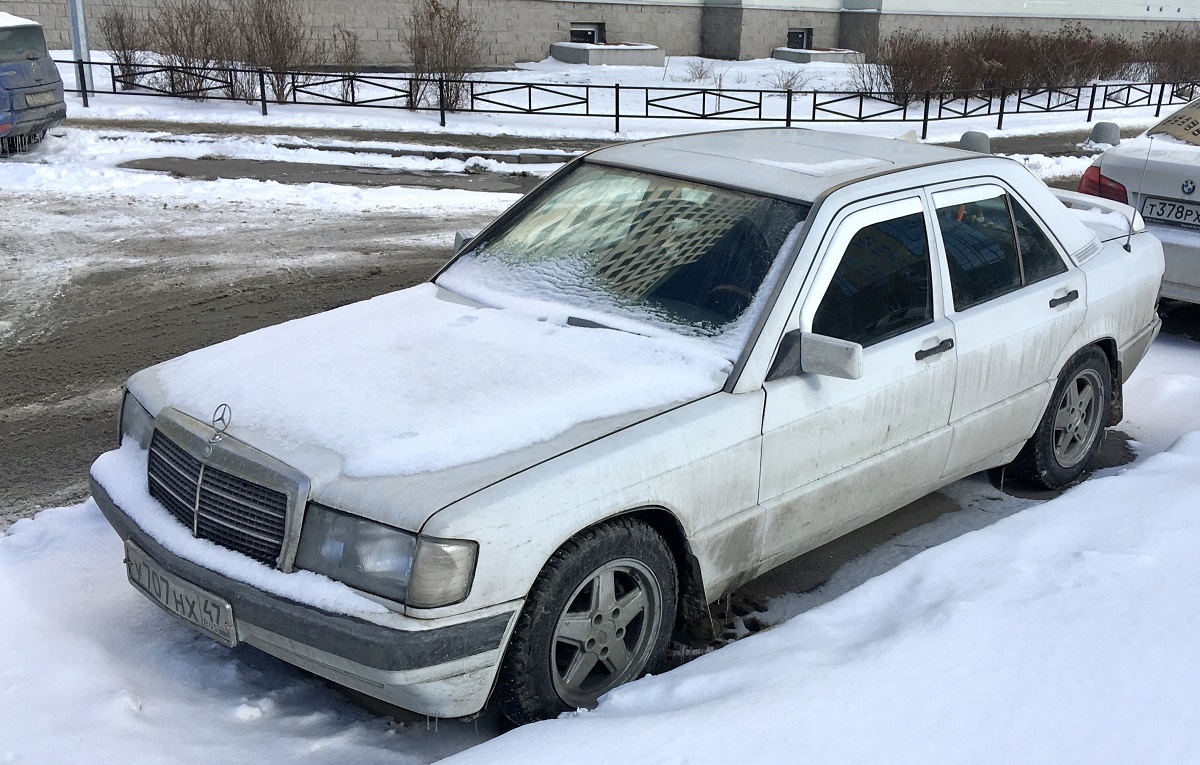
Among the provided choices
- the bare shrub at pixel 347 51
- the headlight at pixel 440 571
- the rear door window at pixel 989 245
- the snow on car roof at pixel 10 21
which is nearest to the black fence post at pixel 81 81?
the snow on car roof at pixel 10 21

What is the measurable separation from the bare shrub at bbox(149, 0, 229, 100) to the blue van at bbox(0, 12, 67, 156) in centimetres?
528

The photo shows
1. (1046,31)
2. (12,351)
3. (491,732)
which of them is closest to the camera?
(491,732)

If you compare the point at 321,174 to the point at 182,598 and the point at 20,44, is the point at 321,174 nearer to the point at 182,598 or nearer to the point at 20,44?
the point at 20,44

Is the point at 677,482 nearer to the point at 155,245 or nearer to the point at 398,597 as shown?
the point at 398,597

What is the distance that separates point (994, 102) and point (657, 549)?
72.3 feet

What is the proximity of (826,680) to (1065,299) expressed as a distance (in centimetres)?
229

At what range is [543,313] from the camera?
3803 mm

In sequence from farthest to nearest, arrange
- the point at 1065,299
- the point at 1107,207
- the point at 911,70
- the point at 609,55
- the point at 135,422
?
the point at 609,55, the point at 911,70, the point at 1107,207, the point at 1065,299, the point at 135,422

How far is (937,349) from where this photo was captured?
386 cm

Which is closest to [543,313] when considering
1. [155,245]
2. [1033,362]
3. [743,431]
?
[743,431]

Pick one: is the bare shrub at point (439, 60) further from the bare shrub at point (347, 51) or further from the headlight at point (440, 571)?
the headlight at point (440, 571)

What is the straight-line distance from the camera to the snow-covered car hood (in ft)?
9.40

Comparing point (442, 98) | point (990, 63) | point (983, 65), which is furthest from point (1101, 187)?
point (990, 63)

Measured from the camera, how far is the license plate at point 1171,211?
6582 mm
